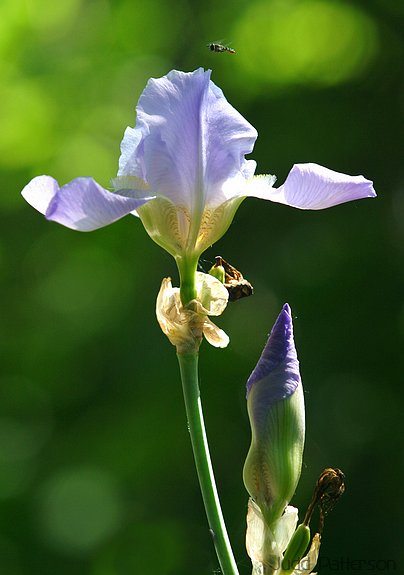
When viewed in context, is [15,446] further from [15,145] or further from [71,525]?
[15,145]

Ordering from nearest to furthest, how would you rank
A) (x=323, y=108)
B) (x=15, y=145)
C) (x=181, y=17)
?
(x=15, y=145)
(x=323, y=108)
(x=181, y=17)

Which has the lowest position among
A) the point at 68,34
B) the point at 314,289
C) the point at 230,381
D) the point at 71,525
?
the point at 71,525

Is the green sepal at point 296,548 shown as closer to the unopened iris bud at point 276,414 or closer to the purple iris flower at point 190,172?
the unopened iris bud at point 276,414

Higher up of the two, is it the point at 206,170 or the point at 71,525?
the point at 206,170

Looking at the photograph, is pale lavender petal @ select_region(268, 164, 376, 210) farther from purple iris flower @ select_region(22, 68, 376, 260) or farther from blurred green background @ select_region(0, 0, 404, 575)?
blurred green background @ select_region(0, 0, 404, 575)

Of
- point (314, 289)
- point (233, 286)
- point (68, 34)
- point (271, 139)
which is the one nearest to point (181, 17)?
point (68, 34)

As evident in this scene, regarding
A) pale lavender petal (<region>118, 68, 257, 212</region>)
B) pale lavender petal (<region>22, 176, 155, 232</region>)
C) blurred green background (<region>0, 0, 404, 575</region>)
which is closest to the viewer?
pale lavender petal (<region>22, 176, 155, 232</region>)

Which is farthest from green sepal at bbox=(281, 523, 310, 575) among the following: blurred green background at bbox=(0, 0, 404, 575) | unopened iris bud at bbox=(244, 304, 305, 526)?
blurred green background at bbox=(0, 0, 404, 575)
